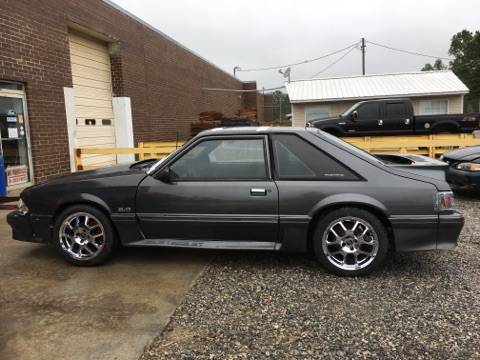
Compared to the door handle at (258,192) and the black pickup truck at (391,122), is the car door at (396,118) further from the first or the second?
the door handle at (258,192)

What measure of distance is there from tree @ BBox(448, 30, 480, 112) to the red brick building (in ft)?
140

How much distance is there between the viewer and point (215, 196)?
14.5ft

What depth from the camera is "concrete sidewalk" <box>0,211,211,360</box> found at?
3.14 meters

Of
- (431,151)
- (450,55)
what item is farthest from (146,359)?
(450,55)

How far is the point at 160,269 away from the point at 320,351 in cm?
214

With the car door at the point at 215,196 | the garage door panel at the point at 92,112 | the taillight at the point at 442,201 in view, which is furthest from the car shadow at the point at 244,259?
the garage door panel at the point at 92,112

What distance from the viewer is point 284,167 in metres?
4.43

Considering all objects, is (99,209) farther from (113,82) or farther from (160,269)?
(113,82)

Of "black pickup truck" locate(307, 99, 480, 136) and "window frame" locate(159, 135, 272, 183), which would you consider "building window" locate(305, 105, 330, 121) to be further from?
"window frame" locate(159, 135, 272, 183)

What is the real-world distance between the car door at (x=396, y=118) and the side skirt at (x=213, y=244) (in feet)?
38.1

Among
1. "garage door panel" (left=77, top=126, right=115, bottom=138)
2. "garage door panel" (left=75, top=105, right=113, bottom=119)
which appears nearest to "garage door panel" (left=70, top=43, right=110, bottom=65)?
"garage door panel" (left=75, top=105, right=113, bottom=119)

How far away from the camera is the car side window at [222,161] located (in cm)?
451

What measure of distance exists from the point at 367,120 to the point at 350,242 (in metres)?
11.3

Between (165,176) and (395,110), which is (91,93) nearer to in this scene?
(165,176)
